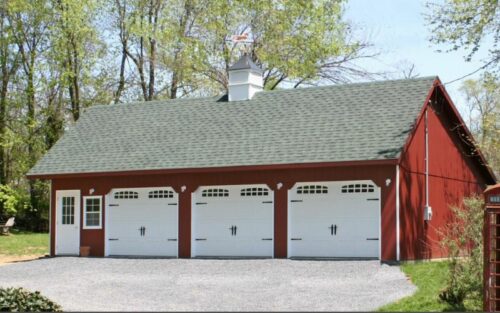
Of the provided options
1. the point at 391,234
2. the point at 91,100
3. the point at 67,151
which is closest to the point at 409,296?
the point at 391,234

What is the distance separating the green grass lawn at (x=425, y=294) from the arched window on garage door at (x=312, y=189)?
3.58 meters

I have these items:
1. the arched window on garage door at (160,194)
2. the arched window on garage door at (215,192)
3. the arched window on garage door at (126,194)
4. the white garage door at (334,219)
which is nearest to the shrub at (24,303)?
the white garage door at (334,219)

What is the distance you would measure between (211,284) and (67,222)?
10559mm

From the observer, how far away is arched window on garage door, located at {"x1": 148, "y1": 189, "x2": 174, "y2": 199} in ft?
75.4

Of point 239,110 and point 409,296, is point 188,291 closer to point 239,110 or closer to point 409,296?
point 409,296

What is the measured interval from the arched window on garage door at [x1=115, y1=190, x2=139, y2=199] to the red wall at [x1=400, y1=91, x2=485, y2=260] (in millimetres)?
8430

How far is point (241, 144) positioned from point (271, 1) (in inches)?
694

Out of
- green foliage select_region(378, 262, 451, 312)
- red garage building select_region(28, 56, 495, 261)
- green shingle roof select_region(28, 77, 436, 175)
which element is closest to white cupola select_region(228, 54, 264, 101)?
red garage building select_region(28, 56, 495, 261)

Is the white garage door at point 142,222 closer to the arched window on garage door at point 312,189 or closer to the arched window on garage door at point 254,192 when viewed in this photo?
the arched window on garage door at point 254,192

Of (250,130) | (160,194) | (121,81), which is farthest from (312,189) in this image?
(121,81)

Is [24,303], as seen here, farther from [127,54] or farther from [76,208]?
[127,54]

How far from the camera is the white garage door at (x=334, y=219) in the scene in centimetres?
1981

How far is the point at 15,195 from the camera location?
126 ft

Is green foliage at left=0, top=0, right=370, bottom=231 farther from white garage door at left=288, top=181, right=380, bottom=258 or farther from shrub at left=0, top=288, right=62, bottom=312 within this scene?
shrub at left=0, top=288, right=62, bottom=312
